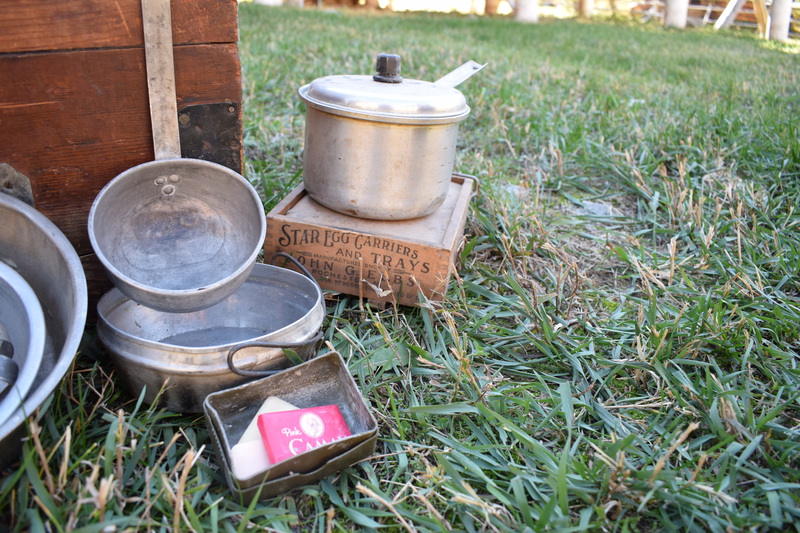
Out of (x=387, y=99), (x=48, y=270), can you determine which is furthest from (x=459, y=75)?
(x=48, y=270)

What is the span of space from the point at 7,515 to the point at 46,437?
6.7 inches

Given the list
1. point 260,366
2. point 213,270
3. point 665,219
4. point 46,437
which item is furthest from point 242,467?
point 665,219

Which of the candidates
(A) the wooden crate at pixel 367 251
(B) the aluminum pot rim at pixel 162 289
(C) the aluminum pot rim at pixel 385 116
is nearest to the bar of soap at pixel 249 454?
(B) the aluminum pot rim at pixel 162 289

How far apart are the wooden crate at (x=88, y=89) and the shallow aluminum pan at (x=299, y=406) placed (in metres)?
0.66

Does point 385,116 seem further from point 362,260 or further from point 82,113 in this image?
point 82,113

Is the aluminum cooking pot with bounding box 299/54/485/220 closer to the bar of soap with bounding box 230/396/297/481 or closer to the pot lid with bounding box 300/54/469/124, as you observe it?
the pot lid with bounding box 300/54/469/124

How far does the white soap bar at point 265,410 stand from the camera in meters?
1.41

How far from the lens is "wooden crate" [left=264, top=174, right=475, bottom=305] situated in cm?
200

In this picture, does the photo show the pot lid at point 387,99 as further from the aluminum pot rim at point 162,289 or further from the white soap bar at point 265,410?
the white soap bar at point 265,410

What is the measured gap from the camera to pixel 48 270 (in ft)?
4.97

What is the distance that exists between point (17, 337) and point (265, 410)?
0.61 meters

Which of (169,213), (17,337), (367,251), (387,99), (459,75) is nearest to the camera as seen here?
(17,337)

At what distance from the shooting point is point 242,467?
53.6 inches

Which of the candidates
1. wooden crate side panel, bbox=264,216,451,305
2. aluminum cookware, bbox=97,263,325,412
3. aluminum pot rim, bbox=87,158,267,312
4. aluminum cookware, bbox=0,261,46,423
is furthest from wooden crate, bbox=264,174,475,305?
aluminum cookware, bbox=0,261,46,423
